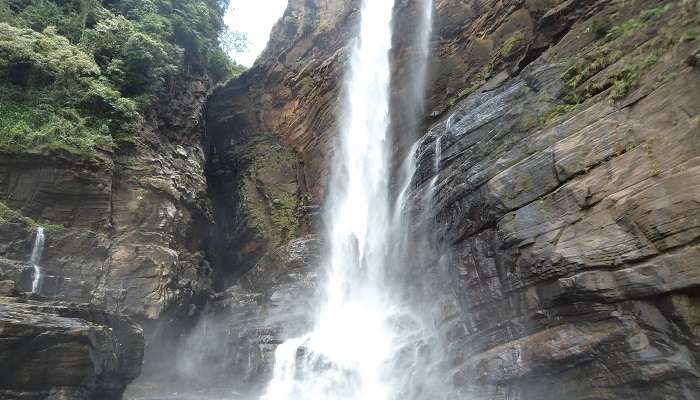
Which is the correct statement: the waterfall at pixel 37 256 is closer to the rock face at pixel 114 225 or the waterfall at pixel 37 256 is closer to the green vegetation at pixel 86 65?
the rock face at pixel 114 225

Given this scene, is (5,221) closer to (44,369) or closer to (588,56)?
(44,369)

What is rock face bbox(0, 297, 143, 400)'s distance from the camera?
988 cm

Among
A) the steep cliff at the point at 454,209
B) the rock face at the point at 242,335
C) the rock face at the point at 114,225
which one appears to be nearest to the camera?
the steep cliff at the point at 454,209

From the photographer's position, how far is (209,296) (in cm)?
2030

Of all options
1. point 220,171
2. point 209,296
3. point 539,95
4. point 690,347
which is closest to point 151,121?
point 220,171

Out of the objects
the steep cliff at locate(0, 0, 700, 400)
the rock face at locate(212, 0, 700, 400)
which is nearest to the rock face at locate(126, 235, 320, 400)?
the steep cliff at locate(0, 0, 700, 400)

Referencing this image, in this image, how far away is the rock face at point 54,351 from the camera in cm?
988

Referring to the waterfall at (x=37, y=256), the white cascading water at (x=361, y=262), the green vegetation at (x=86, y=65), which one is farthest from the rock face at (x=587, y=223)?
the green vegetation at (x=86, y=65)

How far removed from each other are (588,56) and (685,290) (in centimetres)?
626

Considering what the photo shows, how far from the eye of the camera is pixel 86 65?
18.3 metres

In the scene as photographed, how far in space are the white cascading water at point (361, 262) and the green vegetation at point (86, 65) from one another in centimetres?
871

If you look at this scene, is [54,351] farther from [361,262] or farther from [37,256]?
[361,262]

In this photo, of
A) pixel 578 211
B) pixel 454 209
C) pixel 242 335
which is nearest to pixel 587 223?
pixel 578 211

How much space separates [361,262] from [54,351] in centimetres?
1130
